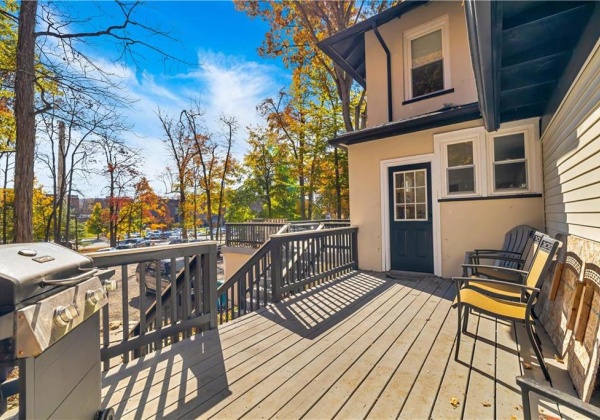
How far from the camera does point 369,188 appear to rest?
5.76 m

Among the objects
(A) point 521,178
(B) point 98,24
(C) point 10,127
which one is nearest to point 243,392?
(A) point 521,178

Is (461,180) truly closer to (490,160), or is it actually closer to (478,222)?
(490,160)

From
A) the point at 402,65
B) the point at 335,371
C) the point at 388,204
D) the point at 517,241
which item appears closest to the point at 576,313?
the point at 335,371

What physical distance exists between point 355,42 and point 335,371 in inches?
287

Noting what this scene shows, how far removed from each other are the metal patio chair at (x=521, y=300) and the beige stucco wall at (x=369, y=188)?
2900 millimetres

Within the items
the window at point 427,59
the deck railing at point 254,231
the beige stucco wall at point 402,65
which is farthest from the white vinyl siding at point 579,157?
the deck railing at point 254,231

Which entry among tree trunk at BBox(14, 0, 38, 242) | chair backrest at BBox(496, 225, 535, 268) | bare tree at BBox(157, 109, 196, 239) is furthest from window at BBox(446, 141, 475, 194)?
bare tree at BBox(157, 109, 196, 239)

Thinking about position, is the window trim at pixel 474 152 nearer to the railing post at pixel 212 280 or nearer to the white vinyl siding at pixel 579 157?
the white vinyl siding at pixel 579 157

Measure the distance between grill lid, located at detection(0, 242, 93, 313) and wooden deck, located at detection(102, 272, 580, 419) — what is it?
1.05 meters

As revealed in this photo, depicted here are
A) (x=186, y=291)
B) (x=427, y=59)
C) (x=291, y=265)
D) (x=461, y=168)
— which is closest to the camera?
(x=186, y=291)

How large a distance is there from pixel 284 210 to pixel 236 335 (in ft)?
53.3

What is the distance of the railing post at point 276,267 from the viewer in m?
3.89

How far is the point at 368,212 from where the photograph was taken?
18.9 ft

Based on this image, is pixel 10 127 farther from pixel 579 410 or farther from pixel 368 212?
pixel 579 410
